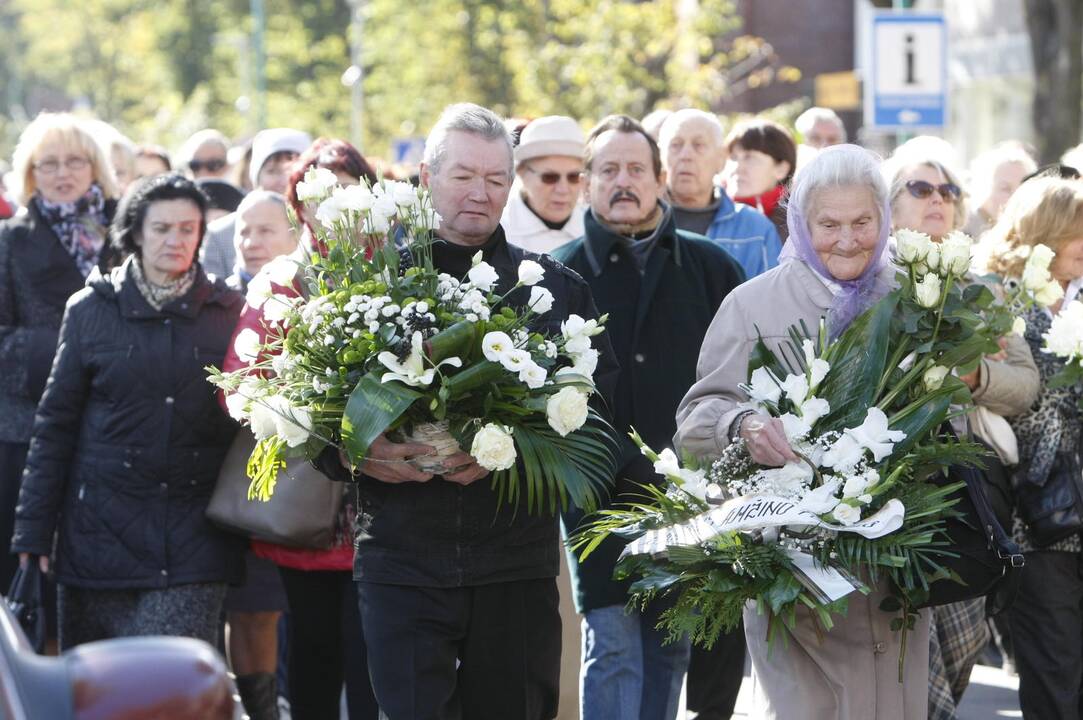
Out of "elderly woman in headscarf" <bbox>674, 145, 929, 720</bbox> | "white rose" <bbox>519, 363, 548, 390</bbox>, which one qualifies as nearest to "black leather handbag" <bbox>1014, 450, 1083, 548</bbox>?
"elderly woman in headscarf" <bbox>674, 145, 929, 720</bbox>

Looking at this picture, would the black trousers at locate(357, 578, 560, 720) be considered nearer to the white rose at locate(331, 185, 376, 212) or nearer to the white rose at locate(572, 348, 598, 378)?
the white rose at locate(572, 348, 598, 378)

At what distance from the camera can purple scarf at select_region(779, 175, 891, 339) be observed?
5.21 metres

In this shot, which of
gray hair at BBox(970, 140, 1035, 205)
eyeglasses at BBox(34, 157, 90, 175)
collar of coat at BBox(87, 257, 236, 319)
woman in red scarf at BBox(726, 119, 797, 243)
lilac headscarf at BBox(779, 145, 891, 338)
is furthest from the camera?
gray hair at BBox(970, 140, 1035, 205)

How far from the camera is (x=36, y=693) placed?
3230mm

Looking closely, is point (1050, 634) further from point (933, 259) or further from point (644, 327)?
point (933, 259)

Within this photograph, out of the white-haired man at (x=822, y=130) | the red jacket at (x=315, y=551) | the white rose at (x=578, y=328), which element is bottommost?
the red jacket at (x=315, y=551)

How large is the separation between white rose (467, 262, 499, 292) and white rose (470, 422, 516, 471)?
445mm

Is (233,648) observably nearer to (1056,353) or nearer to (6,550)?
(6,550)

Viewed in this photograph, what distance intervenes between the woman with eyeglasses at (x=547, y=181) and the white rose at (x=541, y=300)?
2893 millimetres

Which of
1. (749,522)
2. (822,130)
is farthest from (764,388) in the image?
(822,130)

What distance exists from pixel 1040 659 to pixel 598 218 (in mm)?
2317

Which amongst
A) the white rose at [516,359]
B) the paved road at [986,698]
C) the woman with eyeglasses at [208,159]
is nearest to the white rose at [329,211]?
the white rose at [516,359]

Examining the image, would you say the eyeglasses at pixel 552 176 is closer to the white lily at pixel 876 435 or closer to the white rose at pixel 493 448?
the white rose at pixel 493 448

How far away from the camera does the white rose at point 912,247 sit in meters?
5.13
